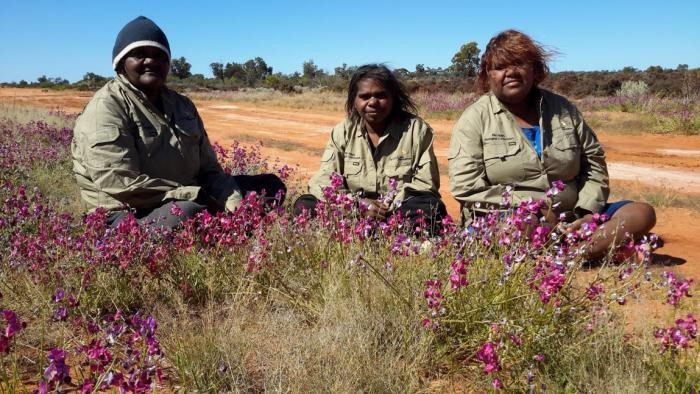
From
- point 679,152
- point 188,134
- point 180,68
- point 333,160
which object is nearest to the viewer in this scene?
point 188,134

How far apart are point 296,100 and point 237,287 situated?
2480 cm

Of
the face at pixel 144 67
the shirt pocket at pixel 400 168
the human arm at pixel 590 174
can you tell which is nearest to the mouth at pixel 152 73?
the face at pixel 144 67

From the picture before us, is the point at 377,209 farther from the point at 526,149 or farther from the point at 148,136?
the point at 148,136

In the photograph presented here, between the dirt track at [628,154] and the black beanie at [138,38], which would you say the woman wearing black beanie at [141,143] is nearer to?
the black beanie at [138,38]

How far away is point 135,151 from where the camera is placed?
411 cm

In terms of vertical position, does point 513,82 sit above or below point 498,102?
above

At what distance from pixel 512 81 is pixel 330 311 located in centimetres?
233

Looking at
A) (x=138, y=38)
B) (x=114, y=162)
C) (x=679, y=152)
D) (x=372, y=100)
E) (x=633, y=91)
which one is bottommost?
(x=679, y=152)

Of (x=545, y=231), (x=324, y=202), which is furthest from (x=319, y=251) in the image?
(x=545, y=231)

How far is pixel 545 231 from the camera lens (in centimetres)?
248

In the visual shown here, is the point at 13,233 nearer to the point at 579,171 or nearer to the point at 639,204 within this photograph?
the point at 579,171

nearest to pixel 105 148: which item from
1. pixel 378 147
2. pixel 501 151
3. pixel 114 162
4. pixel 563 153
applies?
pixel 114 162

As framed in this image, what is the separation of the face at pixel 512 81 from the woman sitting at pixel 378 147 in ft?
2.53

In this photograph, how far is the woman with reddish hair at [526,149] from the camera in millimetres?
4211
